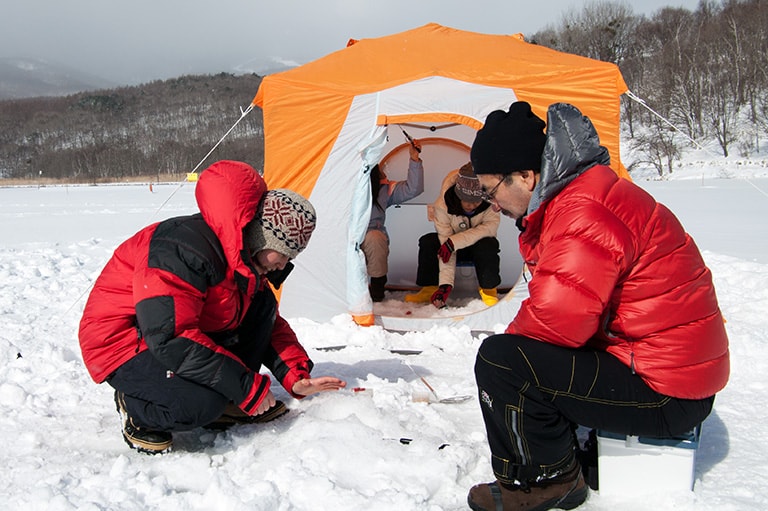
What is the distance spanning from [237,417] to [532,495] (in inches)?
45.3

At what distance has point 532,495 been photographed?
1.63m

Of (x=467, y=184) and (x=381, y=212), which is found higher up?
(x=467, y=184)

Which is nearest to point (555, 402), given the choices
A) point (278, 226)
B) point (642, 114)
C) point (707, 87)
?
point (278, 226)

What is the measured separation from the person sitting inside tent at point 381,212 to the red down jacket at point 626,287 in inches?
111

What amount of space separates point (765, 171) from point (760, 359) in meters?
17.5

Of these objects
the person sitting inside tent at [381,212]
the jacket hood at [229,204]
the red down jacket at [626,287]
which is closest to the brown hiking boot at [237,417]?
the jacket hood at [229,204]

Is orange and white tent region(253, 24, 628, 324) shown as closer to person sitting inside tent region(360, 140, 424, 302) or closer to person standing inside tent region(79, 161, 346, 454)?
person sitting inside tent region(360, 140, 424, 302)

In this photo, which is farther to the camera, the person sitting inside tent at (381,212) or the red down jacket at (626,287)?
the person sitting inside tent at (381,212)

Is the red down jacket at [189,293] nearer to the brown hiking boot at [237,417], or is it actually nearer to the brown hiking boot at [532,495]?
the brown hiking boot at [237,417]

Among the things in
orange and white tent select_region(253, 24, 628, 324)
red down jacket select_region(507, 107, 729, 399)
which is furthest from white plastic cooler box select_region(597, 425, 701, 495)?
orange and white tent select_region(253, 24, 628, 324)

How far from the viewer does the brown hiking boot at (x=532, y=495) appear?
162 cm

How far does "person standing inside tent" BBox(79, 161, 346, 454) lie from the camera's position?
1738mm

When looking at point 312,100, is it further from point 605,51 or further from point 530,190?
point 605,51

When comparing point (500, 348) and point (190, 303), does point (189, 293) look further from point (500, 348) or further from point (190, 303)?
point (500, 348)
